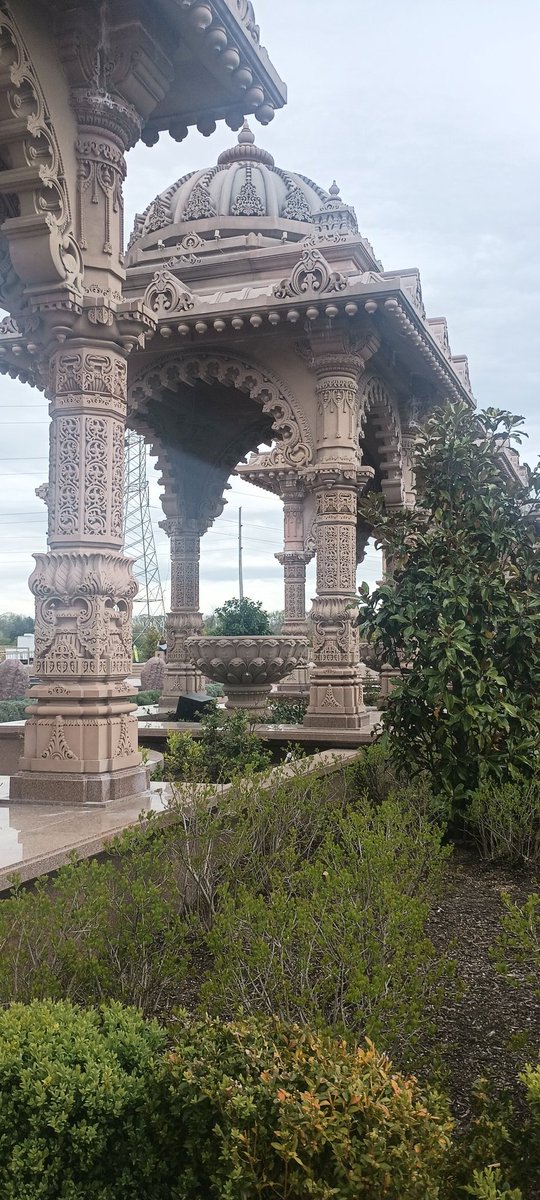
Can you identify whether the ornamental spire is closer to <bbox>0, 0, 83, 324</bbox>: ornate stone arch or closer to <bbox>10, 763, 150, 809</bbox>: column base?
<bbox>0, 0, 83, 324</bbox>: ornate stone arch

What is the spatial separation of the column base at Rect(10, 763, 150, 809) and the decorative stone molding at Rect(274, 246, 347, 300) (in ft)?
18.5

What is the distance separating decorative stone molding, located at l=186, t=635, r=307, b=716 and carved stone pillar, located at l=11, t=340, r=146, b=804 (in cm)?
439

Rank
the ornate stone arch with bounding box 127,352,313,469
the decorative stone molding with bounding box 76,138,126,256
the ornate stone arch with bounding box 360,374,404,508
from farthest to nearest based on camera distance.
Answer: the ornate stone arch with bounding box 360,374,404,508 → the ornate stone arch with bounding box 127,352,313,469 → the decorative stone molding with bounding box 76,138,126,256

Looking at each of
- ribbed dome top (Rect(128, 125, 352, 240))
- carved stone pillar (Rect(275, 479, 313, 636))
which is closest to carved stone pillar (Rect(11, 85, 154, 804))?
ribbed dome top (Rect(128, 125, 352, 240))

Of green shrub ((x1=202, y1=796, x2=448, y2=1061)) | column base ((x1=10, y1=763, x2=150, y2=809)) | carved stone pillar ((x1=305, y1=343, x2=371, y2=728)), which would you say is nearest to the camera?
green shrub ((x1=202, y1=796, x2=448, y2=1061))

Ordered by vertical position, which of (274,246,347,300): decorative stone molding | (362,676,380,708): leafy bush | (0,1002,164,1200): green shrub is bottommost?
(0,1002,164,1200): green shrub

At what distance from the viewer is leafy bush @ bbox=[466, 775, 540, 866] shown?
525 cm

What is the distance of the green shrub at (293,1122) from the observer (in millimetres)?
1835

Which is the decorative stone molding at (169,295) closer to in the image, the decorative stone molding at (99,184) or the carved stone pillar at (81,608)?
the decorative stone molding at (99,184)

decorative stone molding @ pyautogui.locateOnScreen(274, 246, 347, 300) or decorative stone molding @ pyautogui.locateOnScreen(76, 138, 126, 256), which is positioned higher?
decorative stone molding @ pyautogui.locateOnScreen(274, 246, 347, 300)

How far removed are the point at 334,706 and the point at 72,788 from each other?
16.2 feet

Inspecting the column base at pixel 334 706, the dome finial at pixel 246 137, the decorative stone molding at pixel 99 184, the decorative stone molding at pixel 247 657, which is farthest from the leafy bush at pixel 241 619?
the dome finial at pixel 246 137

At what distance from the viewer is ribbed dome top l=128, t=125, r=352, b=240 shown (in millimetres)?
12469

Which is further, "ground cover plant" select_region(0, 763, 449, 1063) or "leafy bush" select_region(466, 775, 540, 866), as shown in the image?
"leafy bush" select_region(466, 775, 540, 866)
